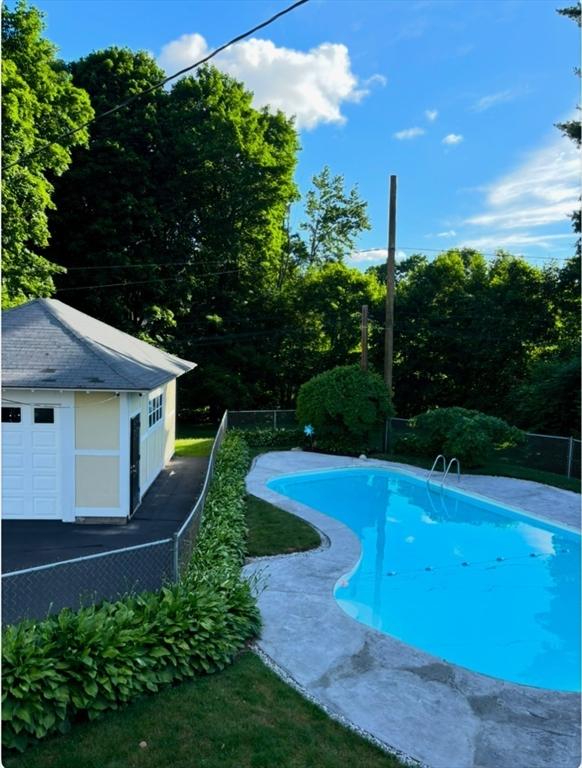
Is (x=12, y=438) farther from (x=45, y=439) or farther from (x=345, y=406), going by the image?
(x=345, y=406)

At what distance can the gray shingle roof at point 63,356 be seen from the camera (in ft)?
32.2

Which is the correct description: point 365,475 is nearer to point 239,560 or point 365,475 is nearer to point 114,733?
point 239,560

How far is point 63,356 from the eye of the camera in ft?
34.7

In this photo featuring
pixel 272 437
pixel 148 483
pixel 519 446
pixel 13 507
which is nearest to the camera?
pixel 13 507

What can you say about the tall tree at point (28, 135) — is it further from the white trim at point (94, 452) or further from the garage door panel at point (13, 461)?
the white trim at point (94, 452)

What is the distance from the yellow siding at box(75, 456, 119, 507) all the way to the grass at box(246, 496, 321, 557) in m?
2.79

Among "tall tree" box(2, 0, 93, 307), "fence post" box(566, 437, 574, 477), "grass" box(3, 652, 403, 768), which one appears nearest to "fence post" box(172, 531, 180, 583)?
"grass" box(3, 652, 403, 768)

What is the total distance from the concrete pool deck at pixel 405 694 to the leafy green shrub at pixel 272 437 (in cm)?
1119

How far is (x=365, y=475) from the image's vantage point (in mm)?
16391

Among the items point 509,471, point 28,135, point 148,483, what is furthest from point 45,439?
point 509,471

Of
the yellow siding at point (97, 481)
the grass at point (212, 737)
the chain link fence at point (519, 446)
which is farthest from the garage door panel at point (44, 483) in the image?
the chain link fence at point (519, 446)

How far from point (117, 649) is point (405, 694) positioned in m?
2.89

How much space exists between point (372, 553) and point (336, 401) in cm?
774

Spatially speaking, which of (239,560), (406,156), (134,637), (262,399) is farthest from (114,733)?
(262,399)
